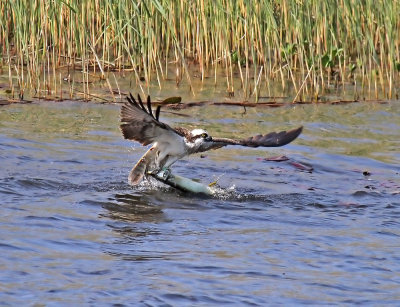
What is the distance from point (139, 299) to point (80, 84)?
23.8ft

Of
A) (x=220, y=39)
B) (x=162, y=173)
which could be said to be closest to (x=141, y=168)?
(x=162, y=173)

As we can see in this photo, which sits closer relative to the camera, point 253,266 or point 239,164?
point 253,266

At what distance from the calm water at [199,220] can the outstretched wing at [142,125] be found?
0.47m

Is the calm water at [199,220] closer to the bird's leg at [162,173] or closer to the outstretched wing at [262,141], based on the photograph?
the bird's leg at [162,173]

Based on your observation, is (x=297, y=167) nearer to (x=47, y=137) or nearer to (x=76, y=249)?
(x=47, y=137)

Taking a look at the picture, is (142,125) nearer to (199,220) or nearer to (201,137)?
(201,137)

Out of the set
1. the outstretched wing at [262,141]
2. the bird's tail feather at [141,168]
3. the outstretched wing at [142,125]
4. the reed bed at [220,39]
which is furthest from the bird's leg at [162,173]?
the reed bed at [220,39]

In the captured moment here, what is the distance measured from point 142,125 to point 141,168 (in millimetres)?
543

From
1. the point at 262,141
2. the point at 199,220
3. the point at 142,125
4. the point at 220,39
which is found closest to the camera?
the point at 199,220

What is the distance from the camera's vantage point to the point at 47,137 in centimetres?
855

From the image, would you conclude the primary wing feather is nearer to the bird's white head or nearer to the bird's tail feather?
the bird's white head

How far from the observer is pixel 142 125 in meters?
6.57

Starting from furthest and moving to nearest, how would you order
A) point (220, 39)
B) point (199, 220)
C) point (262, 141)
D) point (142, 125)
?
point (220, 39), point (262, 141), point (142, 125), point (199, 220)

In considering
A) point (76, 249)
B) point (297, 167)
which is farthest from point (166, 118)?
point (76, 249)
